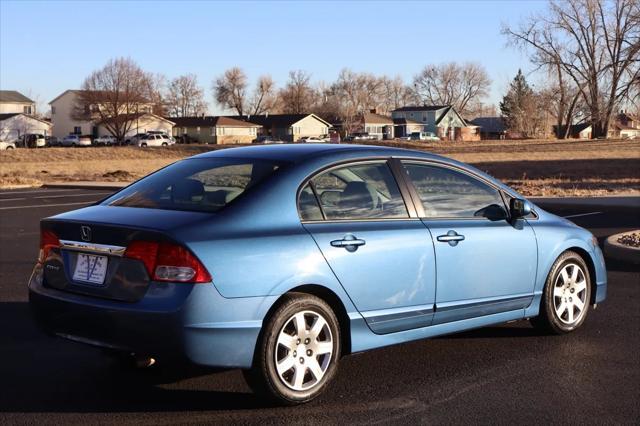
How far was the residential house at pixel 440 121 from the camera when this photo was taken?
126m

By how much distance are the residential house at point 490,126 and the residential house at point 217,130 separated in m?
40.4

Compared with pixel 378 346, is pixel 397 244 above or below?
above

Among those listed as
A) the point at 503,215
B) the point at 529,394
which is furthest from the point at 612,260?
the point at 529,394

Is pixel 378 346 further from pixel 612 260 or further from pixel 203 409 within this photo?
pixel 612 260

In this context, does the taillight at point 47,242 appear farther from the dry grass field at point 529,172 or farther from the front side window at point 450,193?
the dry grass field at point 529,172

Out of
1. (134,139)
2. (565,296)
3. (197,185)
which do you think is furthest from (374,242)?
(134,139)

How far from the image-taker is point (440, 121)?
125938 mm

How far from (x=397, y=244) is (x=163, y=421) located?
75.2 inches

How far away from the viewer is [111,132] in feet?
325

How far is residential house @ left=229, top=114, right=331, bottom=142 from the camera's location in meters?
108

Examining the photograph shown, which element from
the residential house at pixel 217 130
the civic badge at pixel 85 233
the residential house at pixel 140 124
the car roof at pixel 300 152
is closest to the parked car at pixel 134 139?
the residential house at pixel 140 124

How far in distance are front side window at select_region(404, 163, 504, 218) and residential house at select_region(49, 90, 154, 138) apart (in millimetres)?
97259

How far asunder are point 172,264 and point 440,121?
406ft

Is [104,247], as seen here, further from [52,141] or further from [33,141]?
[52,141]
